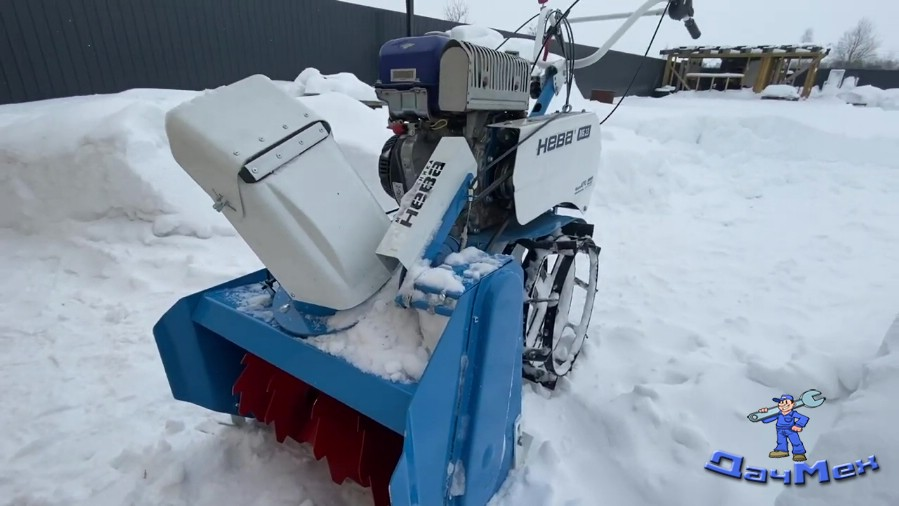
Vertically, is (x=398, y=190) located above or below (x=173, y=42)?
below

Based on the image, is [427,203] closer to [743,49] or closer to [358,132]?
[358,132]

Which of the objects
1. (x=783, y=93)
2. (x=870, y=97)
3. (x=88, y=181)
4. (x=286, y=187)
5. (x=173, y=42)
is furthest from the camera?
(x=870, y=97)

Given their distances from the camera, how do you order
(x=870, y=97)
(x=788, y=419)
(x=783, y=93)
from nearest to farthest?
(x=788, y=419), (x=783, y=93), (x=870, y=97)

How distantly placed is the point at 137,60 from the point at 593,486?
7011 millimetres

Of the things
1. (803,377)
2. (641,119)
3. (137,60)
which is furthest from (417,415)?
(641,119)

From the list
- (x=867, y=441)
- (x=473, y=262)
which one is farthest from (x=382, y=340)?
(x=867, y=441)

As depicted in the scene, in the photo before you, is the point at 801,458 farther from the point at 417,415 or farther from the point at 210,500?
the point at 210,500

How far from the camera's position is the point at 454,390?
1275 millimetres

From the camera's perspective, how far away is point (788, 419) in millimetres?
1903

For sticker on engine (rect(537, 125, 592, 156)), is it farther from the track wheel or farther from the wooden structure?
the wooden structure

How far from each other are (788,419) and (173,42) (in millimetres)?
7616

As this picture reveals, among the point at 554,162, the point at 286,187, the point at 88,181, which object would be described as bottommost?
the point at 88,181

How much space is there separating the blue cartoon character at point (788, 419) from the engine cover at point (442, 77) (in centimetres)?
167

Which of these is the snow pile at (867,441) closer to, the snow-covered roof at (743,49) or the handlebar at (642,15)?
the handlebar at (642,15)
